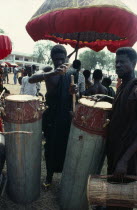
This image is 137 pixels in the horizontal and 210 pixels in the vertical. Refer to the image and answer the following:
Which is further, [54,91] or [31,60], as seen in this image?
[31,60]

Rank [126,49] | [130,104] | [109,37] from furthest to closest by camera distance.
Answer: [109,37] < [126,49] < [130,104]

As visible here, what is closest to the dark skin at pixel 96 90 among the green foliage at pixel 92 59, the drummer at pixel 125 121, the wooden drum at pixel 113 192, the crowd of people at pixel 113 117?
the crowd of people at pixel 113 117

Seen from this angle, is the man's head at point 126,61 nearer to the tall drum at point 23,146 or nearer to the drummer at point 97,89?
the tall drum at point 23,146

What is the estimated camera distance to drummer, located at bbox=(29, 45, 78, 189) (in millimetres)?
2877

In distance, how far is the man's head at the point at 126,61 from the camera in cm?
189

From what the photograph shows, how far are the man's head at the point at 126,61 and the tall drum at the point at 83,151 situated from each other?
0.45m

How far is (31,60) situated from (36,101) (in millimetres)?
70959

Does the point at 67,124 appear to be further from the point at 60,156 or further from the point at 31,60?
the point at 31,60

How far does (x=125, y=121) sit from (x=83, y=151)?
685 mm

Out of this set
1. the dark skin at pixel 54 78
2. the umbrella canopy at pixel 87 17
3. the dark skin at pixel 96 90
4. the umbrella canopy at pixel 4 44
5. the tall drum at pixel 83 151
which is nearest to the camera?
the tall drum at pixel 83 151

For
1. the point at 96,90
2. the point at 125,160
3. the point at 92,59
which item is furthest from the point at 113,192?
the point at 92,59

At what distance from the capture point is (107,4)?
2299 mm

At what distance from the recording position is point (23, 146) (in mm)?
2418

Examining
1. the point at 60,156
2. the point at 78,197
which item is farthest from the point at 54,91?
the point at 78,197
